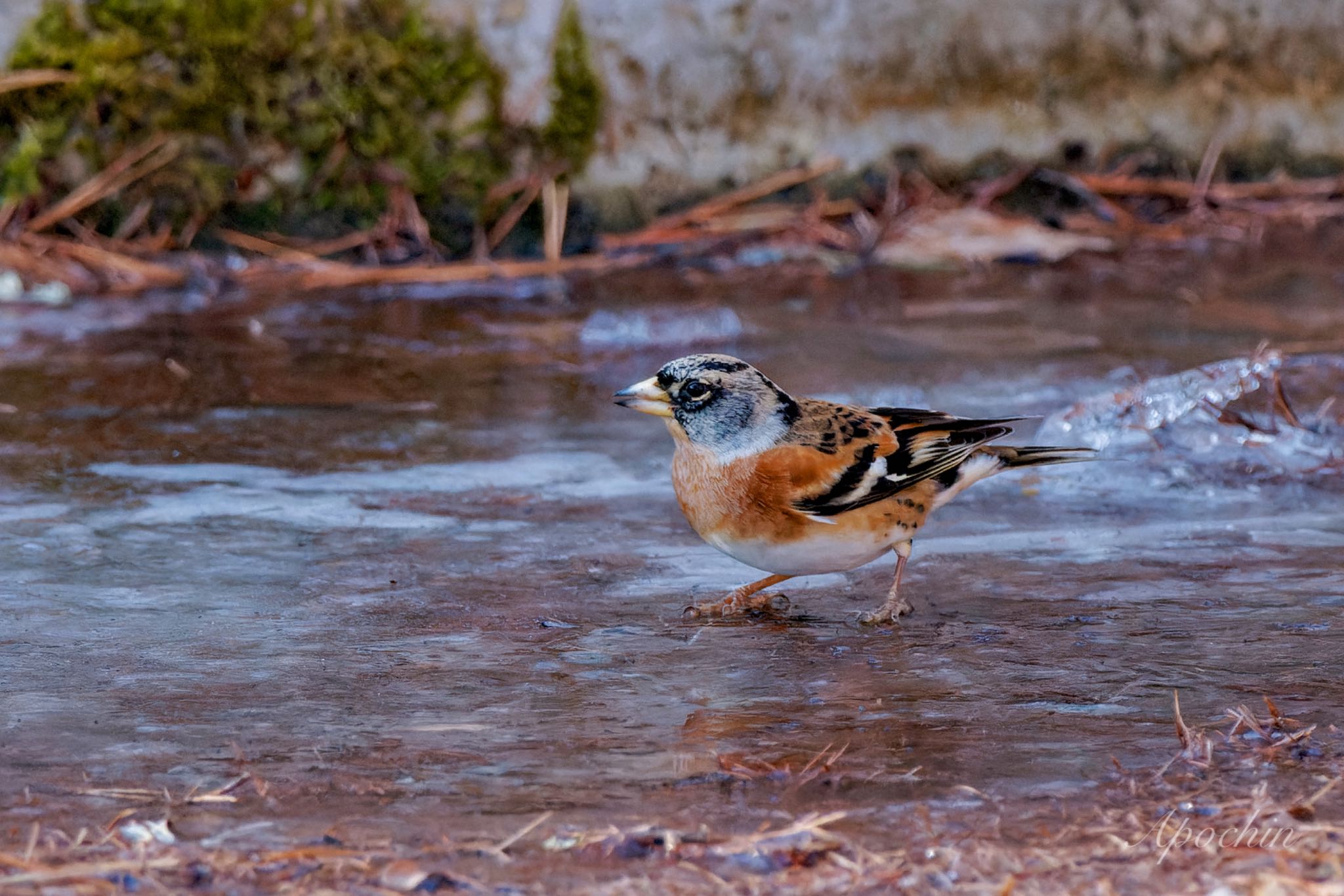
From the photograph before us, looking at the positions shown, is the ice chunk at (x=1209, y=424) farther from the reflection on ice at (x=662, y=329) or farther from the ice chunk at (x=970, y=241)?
the ice chunk at (x=970, y=241)

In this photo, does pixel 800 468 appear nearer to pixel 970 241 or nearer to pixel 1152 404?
pixel 1152 404

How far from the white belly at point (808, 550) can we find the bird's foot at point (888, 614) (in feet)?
0.49

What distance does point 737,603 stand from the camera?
12.5 ft

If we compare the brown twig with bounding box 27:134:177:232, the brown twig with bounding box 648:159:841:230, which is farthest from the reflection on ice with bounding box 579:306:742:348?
the brown twig with bounding box 27:134:177:232

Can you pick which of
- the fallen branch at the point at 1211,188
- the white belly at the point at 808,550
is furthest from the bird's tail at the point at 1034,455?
the fallen branch at the point at 1211,188

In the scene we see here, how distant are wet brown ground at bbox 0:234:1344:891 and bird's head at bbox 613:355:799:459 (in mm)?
388

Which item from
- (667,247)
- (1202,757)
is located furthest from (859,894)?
(667,247)

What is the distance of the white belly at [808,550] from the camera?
3.74m

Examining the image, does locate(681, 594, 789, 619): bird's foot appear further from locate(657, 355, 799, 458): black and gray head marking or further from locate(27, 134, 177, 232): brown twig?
locate(27, 134, 177, 232): brown twig

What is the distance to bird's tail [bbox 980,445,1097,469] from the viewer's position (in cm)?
429

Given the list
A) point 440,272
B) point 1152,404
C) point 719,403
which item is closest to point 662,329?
point 440,272

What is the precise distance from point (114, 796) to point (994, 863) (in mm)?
1413

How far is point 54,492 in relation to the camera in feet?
14.8

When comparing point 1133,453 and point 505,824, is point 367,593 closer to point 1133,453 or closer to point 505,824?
point 505,824
